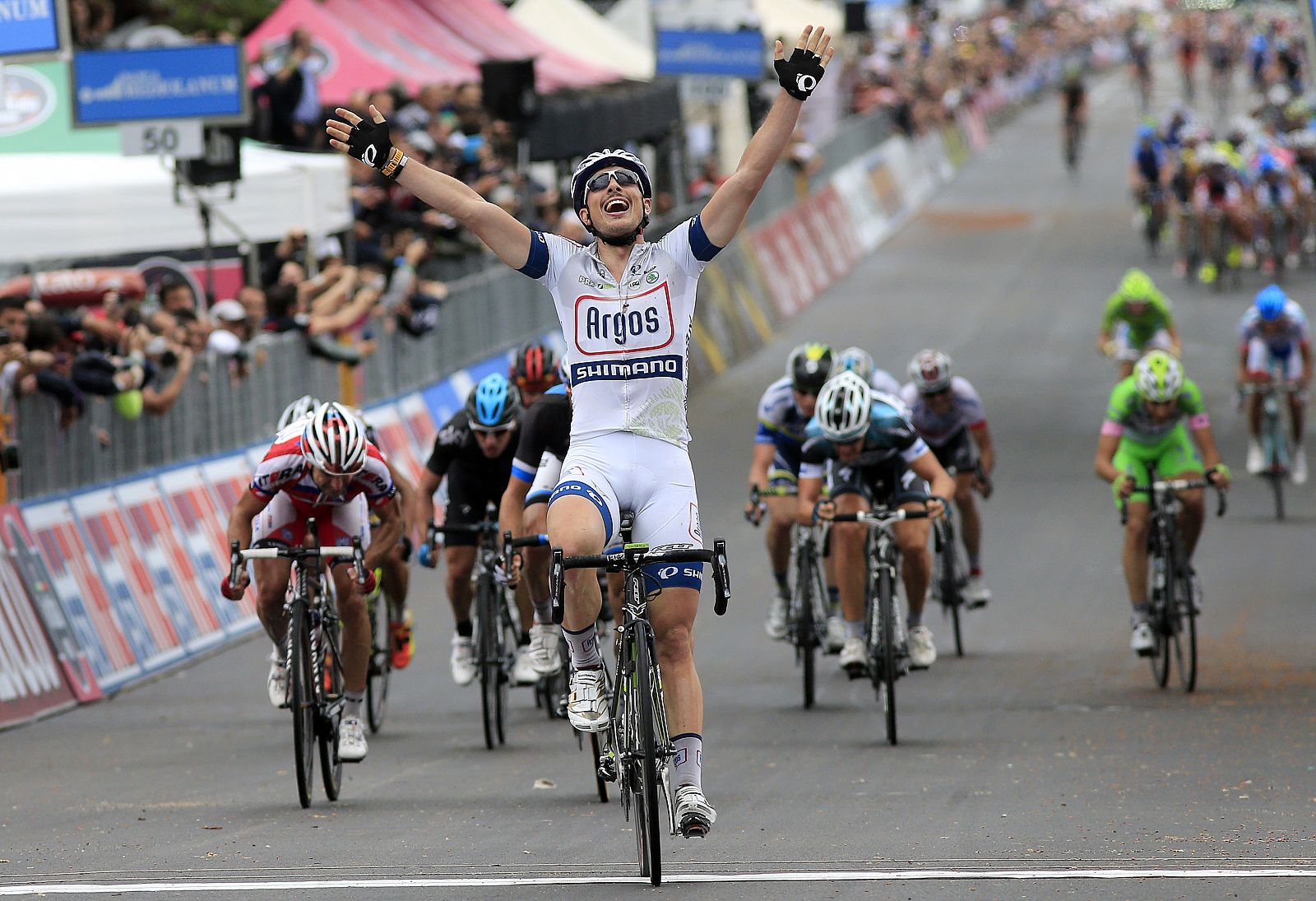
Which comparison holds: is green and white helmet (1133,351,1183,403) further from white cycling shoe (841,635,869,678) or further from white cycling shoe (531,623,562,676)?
white cycling shoe (531,623,562,676)

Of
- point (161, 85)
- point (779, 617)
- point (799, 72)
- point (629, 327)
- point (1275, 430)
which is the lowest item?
point (779, 617)

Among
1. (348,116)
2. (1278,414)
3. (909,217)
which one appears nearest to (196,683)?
(348,116)

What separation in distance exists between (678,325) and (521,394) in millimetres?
4075

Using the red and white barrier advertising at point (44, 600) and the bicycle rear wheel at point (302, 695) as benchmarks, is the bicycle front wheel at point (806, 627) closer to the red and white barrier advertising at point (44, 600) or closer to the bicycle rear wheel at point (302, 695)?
the bicycle rear wheel at point (302, 695)

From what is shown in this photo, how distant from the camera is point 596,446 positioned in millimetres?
7254

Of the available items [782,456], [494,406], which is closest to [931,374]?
[782,456]

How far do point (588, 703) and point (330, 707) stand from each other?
7.55 ft

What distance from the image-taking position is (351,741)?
32.1ft

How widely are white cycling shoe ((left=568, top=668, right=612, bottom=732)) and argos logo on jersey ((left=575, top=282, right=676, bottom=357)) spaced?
1.10m

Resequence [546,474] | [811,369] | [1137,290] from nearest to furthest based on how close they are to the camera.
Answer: [546,474]
[811,369]
[1137,290]

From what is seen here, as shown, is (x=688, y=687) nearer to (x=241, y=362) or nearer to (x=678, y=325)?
(x=678, y=325)

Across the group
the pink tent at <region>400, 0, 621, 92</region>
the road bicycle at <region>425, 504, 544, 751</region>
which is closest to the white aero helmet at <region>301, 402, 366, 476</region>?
the road bicycle at <region>425, 504, 544, 751</region>

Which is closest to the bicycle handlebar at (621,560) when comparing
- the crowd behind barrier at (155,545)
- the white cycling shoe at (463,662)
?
the white cycling shoe at (463,662)

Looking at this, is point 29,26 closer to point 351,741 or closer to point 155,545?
point 155,545
